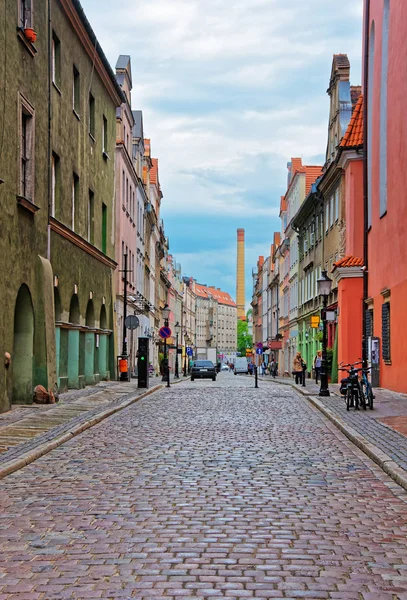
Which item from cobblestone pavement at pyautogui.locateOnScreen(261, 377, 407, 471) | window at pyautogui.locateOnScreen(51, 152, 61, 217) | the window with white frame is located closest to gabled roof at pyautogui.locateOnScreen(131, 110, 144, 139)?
window at pyautogui.locateOnScreen(51, 152, 61, 217)

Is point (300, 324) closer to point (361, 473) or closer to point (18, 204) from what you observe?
point (18, 204)

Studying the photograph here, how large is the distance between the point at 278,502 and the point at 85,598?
3504mm

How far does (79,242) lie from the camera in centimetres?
2578

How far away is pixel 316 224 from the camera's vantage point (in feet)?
162

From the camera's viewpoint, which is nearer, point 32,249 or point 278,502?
point 278,502

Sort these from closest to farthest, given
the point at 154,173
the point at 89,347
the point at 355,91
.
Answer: the point at 89,347, the point at 355,91, the point at 154,173

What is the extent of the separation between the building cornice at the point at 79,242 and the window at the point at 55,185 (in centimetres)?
61

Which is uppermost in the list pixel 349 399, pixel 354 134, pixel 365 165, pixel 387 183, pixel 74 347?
pixel 354 134

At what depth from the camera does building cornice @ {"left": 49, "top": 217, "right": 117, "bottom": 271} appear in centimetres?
2234

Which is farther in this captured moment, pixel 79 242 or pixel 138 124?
pixel 138 124

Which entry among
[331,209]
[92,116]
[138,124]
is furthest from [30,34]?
[138,124]

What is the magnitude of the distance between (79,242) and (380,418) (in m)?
12.5

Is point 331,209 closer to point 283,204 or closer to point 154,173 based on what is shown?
point 154,173

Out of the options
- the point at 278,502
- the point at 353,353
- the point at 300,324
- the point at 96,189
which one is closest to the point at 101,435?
the point at 278,502
